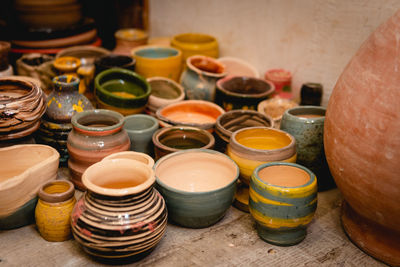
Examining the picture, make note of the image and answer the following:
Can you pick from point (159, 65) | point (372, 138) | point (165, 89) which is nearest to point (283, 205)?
point (372, 138)

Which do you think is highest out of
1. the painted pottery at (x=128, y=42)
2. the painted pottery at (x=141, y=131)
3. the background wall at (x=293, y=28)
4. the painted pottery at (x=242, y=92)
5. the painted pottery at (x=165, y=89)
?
the background wall at (x=293, y=28)

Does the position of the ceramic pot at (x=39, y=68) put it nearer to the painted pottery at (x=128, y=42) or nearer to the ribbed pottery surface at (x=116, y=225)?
the painted pottery at (x=128, y=42)

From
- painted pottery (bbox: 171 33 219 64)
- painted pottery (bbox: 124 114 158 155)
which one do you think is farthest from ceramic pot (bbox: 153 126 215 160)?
painted pottery (bbox: 171 33 219 64)

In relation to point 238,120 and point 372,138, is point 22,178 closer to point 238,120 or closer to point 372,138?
point 238,120

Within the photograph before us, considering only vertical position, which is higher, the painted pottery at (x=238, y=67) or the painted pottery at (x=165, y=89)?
the painted pottery at (x=238, y=67)

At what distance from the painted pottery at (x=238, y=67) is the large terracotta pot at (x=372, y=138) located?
4.21ft

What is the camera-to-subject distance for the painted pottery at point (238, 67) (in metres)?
3.11

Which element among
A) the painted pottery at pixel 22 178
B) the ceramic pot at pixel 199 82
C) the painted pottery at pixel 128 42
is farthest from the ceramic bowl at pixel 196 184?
the painted pottery at pixel 128 42

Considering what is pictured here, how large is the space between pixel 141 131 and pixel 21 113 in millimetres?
643

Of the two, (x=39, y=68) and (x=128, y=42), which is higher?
(x=128, y=42)

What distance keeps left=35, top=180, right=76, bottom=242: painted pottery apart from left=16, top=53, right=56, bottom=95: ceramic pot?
1.27 m

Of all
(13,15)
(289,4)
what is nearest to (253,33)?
(289,4)

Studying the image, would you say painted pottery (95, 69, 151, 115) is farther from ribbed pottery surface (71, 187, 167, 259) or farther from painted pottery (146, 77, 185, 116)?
ribbed pottery surface (71, 187, 167, 259)

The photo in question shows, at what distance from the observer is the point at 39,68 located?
3027 mm
